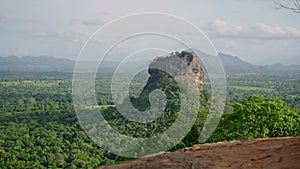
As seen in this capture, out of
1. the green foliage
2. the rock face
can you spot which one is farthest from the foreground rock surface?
the rock face

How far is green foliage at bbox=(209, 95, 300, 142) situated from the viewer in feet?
47.4

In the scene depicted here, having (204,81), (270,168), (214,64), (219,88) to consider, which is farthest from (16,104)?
(270,168)

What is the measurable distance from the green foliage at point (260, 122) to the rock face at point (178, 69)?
1643 centimetres

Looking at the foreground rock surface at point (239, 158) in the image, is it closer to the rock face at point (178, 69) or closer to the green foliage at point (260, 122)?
the green foliage at point (260, 122)

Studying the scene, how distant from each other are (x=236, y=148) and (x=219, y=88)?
10.5 metres

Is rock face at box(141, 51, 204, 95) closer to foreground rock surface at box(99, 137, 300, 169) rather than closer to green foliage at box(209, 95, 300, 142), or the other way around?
green foliage at box(209, 95, 300, 142)

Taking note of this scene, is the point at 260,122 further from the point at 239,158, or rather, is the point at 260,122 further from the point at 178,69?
the point at 178,69

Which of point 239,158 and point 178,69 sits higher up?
point 178,69

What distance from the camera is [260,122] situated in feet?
47.9

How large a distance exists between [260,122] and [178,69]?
771 inches

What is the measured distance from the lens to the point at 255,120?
1465cm

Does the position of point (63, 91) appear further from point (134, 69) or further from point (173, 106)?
point (134, 69)

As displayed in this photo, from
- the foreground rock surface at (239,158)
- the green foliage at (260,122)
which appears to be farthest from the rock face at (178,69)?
the foreground rock surface at (239,158)

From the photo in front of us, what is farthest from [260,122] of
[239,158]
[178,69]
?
[178,69]
